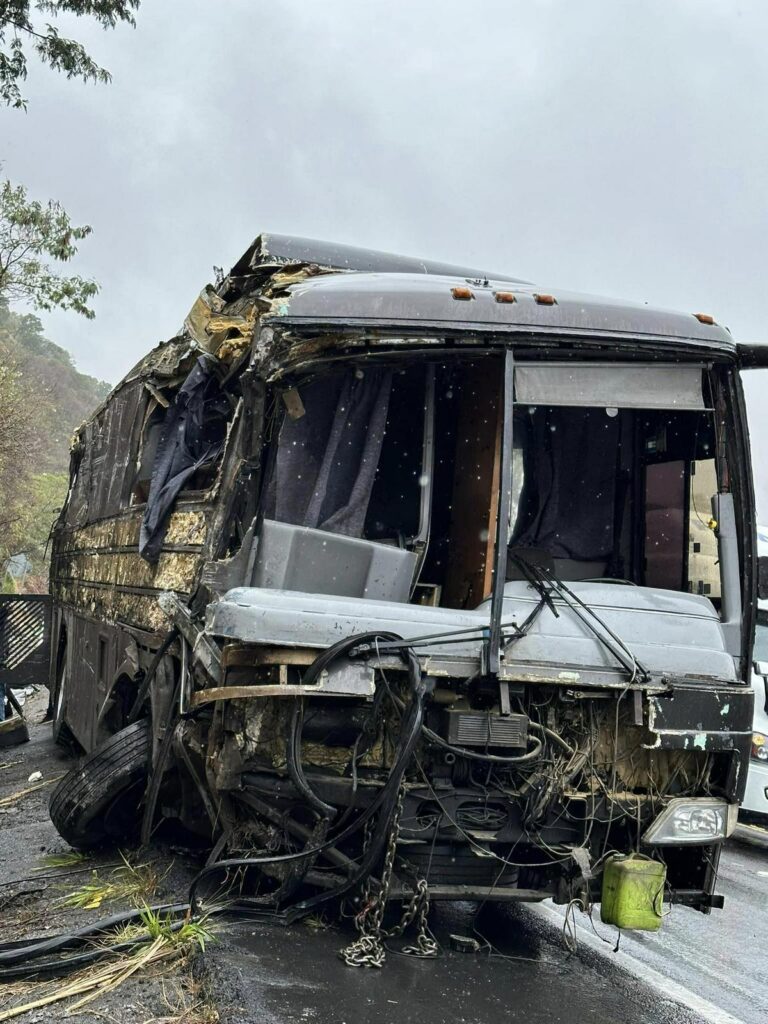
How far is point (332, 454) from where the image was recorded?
5.01 metres

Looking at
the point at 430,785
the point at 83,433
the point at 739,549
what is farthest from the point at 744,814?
the point at 83,433

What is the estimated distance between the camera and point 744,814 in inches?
359

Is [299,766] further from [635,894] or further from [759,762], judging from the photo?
[759,762]

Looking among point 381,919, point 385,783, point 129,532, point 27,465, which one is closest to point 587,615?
point 385,783

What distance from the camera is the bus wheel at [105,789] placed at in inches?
222

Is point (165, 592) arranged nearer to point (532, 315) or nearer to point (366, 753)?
point (366, 753)

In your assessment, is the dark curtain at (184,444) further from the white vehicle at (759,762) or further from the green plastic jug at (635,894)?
the white vehicle at (759,762)

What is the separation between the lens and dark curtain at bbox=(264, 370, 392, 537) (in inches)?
190

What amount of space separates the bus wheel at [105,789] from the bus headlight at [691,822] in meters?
2.85

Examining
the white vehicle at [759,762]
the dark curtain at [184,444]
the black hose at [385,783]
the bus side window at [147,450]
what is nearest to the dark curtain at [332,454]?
the dark curtain at [184,444]

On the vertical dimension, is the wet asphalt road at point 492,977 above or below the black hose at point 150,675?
below

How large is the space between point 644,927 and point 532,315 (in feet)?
8.91

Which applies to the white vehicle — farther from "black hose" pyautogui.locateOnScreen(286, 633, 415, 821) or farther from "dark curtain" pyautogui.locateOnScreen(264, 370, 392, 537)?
"black hose" pyautogui.locateOnScreen(286, 633, 415, 821)

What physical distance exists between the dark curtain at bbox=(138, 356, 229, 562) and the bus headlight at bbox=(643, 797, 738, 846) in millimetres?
2947
